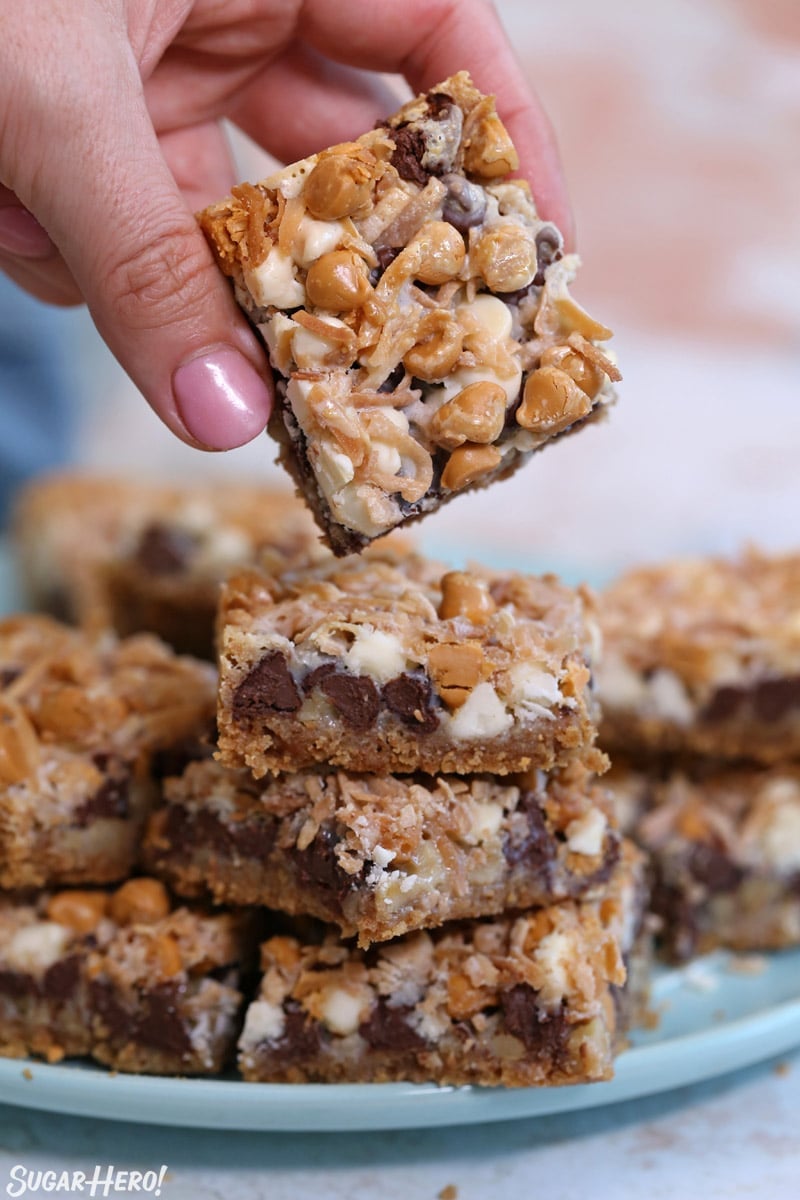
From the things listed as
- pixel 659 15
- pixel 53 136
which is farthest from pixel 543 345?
pixel 659 15

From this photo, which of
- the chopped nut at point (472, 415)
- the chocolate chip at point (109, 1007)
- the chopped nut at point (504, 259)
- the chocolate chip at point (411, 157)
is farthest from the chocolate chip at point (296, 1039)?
the chocolate chip at point (411, 157)

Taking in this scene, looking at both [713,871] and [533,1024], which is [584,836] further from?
[713,871]

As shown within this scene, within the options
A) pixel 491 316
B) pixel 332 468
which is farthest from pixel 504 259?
pixel 332 468

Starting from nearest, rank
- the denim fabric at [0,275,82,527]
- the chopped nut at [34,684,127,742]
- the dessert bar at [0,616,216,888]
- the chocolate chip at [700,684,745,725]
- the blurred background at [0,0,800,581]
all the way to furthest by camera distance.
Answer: the dessert bar at [0,616,216,888] → the chopped nut at [34,684,127,742] → the chocolate chip at [700,684,745,725] → the denim fabric at [0,275,82,527] → the blurred background at [0,0,800,581]

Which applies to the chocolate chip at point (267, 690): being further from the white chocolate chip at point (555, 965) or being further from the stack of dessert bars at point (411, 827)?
the white chocolate chip at point (555, 965)

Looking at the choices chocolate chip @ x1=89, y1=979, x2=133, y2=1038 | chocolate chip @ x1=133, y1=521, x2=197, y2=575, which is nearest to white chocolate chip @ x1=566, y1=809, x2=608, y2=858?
chocolate chip @ x1=89, y1=979, x2=133, y2=1038

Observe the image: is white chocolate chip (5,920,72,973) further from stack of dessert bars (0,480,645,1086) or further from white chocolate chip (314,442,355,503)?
white chocolate chip (314,442,355,503)
